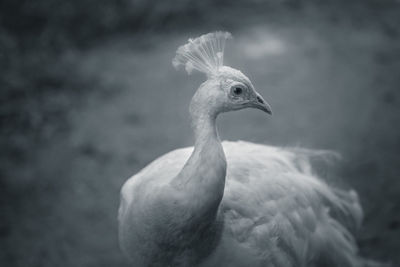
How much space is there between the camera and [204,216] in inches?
58.4

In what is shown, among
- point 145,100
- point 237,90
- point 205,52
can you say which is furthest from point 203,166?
point 145,100

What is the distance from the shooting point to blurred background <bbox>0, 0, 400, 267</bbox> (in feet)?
8.99

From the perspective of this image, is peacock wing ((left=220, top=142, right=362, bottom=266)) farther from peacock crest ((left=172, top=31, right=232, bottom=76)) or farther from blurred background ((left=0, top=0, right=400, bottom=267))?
peacock crest ((left=172, top=31, right=232, bottom=76))

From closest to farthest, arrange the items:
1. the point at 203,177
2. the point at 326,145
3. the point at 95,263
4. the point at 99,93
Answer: the point at 203,177
the point at 95,263
the point at 326,145
the point at 99,93

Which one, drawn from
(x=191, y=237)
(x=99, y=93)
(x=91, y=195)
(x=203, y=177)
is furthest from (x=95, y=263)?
(x=99, y=93)

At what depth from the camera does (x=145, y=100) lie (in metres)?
3.76

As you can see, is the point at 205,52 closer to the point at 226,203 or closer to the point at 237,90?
the point at 237,90

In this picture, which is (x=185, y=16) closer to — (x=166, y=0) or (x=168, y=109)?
(x=166, y=0)

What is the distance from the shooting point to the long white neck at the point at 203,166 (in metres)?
1.44

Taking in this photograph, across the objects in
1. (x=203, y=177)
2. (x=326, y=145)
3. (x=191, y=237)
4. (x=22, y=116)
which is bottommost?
(x=191, y=237)

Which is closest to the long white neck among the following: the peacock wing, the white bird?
the white bird

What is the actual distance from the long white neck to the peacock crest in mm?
91

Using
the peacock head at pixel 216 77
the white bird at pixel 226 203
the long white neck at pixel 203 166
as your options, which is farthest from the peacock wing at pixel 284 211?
the peacock head at pixel 216 77

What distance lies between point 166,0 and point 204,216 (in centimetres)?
343
